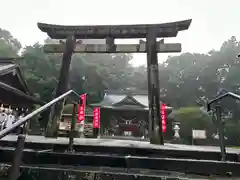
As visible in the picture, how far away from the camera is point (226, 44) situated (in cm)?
3594

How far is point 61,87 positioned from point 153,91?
342cm

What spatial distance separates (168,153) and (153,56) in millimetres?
4187

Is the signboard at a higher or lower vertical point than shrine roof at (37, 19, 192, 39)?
lower

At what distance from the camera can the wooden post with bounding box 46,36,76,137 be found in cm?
595

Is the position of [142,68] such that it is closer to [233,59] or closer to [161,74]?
[161,74]

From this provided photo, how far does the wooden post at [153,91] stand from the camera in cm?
553

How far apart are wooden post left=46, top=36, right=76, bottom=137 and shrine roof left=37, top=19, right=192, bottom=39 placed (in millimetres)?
396

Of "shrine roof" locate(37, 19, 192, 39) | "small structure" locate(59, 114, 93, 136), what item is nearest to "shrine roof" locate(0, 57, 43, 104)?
"shrine roof" locate(37, 19, 192, 39)

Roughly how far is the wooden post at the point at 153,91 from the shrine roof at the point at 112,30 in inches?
14.7

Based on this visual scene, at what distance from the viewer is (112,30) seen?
295 inches

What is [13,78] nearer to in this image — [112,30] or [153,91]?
[112,30]

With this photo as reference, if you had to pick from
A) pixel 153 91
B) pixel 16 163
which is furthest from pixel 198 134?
pixel 16 163

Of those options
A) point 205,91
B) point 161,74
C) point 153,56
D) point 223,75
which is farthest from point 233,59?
point 153,56

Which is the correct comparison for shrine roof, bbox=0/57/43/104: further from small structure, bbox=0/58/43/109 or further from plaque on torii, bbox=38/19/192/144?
plaque on torii, bbox=38/19/192/144
